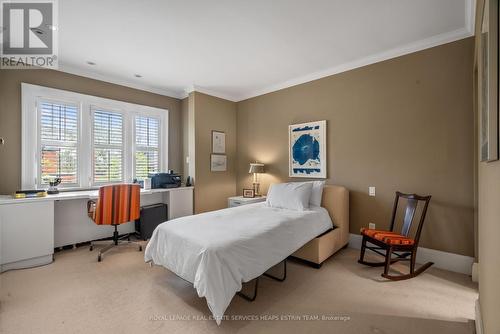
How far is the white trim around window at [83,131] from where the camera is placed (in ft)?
10.3

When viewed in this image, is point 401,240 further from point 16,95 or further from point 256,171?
point 16,95

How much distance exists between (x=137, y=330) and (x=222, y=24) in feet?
9.38

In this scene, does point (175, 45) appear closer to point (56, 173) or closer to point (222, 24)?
point (222, 24)

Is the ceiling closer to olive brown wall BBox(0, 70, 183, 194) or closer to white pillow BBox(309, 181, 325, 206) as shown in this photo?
olive brown wall BBox(0, 70, 183, 194)

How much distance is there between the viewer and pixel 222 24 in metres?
2.42

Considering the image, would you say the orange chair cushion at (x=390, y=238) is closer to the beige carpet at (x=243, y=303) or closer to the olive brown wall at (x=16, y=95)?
the beige carpet at (x=243, y=303)

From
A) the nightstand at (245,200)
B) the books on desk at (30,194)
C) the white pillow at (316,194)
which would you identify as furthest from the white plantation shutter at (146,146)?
the white pillow at (316,194)

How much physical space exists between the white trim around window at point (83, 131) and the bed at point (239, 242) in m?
2.18

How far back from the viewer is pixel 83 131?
3.63 m

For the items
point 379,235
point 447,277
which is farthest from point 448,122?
point 447,277

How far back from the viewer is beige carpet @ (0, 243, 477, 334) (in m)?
1.74

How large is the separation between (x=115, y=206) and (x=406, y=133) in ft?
12.8

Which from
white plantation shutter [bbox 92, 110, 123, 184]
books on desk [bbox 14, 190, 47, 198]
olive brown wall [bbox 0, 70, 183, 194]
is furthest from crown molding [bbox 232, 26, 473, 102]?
books on desk [bbox 14, 190, 47, 198]

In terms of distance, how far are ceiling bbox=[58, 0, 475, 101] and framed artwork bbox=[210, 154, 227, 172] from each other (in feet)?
5.17
